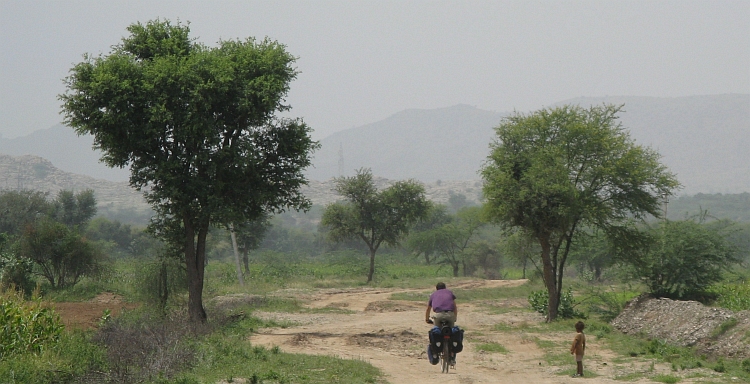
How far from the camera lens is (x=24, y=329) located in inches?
627

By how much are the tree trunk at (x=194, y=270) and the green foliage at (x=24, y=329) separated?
756 cm

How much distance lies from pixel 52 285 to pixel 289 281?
16.6m

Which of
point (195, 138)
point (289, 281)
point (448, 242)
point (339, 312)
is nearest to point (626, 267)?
point (339, 312)

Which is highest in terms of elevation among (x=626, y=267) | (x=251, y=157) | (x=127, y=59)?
(x=127, y=59)

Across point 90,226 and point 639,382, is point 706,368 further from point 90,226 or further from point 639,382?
point 90,226

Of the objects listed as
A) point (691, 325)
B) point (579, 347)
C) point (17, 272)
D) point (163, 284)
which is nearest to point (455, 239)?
point (17, 272)

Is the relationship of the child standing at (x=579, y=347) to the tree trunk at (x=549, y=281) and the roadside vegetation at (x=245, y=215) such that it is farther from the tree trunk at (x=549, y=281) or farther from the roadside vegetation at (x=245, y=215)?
the tree trunk at (x=549, y=281)

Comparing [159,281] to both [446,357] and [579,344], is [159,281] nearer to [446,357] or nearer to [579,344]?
[446,357]

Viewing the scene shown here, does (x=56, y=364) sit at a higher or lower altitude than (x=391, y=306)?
higher

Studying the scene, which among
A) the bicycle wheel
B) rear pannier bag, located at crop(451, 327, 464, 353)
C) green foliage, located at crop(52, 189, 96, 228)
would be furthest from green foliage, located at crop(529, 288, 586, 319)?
green foliage, located at crop(52, 189, 96, 228)

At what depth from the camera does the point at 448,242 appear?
231 feet

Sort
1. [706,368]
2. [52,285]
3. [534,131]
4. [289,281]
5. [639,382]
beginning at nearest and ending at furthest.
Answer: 1. [639,382]
2. [706,368]
3. [534,131]
4. [52,285]
5. [289,281]

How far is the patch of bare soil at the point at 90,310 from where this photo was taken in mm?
23109

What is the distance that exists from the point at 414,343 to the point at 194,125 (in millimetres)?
9670
